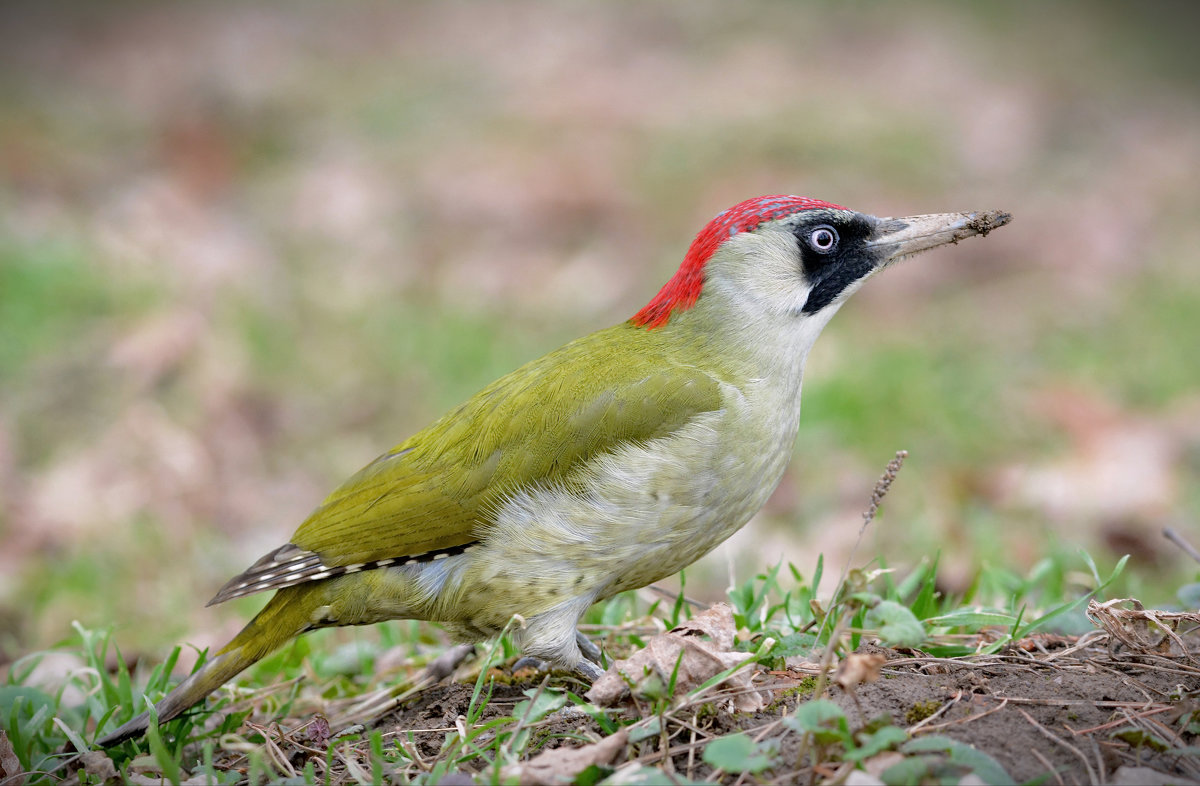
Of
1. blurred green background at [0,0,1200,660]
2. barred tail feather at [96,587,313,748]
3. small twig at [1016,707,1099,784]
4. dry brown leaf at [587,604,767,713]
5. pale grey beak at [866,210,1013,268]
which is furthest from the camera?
blurred green background at [0,0,1200,660]

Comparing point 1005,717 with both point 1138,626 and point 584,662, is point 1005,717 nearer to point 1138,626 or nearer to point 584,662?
point 1138,626

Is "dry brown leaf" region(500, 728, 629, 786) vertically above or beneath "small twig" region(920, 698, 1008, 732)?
above

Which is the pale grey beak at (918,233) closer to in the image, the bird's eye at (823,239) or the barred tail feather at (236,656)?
the bird's eye at (823,239)

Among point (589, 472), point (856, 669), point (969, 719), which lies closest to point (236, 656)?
point (589, 472)

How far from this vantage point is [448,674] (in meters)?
3.50

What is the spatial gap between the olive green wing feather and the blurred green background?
2.11 ft

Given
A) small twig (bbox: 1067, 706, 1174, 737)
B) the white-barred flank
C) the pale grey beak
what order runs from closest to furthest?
small twig (bbox: 1067, 706, 1174, 737) < the white-barred flank < the pale grey beak

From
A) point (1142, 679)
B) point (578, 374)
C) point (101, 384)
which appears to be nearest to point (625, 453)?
point (578, 374)

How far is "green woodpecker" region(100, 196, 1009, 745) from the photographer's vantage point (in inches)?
125

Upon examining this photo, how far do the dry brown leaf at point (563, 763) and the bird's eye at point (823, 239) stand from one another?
1.60 m

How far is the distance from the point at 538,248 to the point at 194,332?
10.8 ft

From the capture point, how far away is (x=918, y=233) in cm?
349

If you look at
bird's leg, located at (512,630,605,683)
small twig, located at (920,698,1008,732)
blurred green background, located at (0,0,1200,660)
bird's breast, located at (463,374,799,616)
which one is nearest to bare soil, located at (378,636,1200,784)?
small twig, located at (920,698,1008,732)

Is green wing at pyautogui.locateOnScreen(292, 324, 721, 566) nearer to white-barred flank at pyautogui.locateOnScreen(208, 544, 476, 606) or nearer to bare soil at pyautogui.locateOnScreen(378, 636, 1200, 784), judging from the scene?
white-barred flank at pyautogui.locateOnScreen(208, 544, 476, 606)
